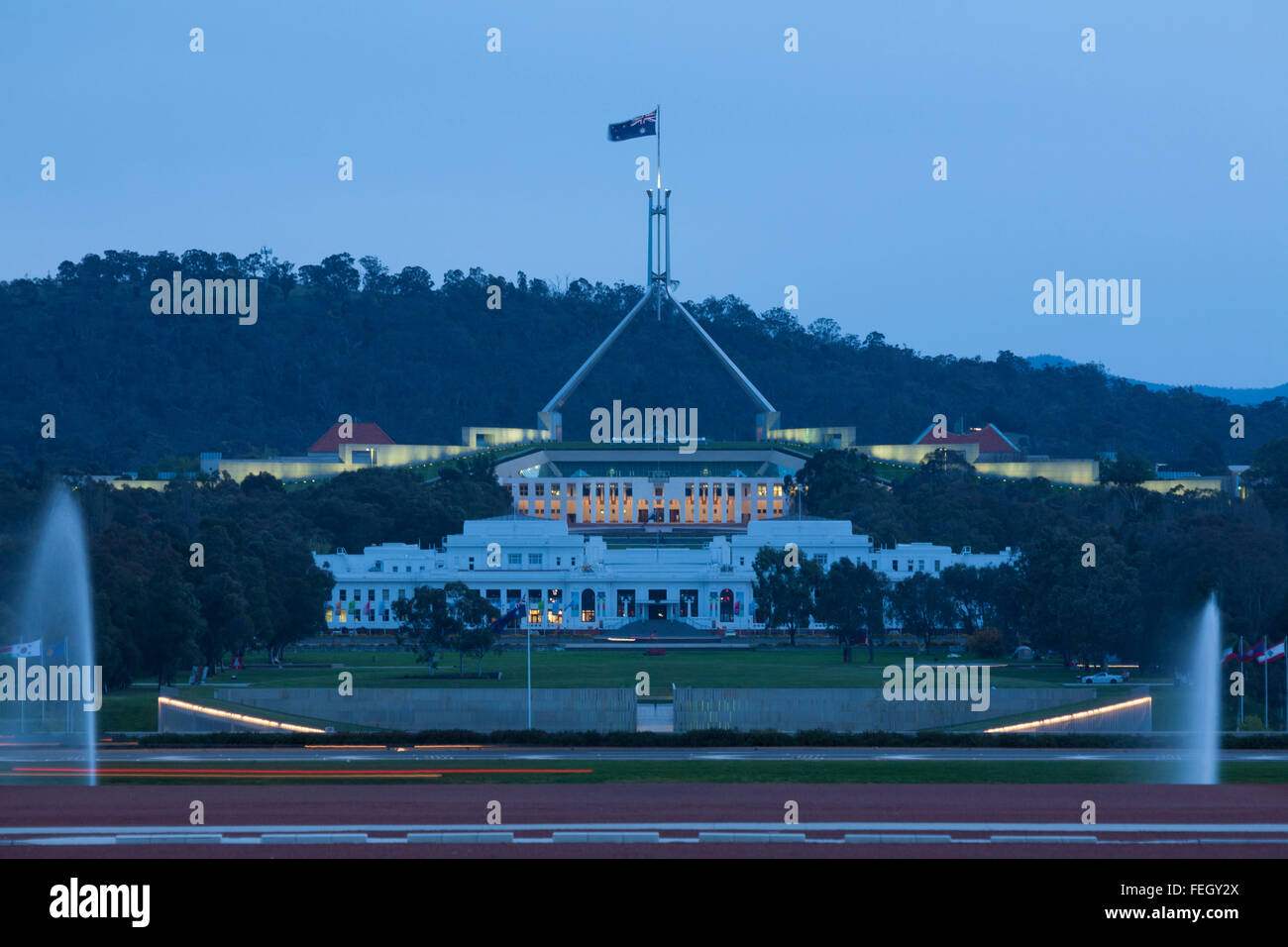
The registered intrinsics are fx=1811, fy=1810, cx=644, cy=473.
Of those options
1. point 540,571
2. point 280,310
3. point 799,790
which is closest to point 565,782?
point 799,790

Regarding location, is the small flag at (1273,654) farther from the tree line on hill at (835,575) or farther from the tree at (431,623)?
the tree at (431,623)

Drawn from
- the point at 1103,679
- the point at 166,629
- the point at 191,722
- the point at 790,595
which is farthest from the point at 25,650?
the point at 790,595

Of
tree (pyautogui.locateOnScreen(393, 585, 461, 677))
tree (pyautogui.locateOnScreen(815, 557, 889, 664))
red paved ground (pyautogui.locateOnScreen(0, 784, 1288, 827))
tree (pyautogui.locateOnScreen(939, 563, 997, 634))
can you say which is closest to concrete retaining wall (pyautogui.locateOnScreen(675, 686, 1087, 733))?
red paved ground (pyautogui.locateOnScreen(0, 784, 1288, 827))

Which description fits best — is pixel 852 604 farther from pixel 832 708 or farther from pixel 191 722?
pixel 191 722

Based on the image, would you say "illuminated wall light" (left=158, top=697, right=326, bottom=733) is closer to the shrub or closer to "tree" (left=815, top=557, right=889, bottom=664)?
"tree" (left=815, top=557, right=889, bottom=664)
